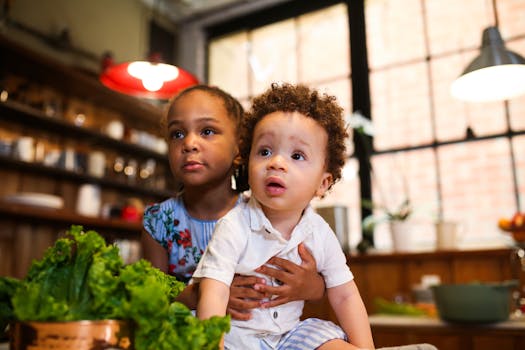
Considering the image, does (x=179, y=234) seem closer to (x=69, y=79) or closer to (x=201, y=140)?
(x=201, y=140)

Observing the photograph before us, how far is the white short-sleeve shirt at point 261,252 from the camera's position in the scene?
3.10ft

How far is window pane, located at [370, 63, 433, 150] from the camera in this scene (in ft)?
13.7

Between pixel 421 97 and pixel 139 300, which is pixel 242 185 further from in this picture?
pixel 421 97

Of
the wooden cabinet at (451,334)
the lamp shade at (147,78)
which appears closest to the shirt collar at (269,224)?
the wooden cabinet at (451,334)

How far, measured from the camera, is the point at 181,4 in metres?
5.38

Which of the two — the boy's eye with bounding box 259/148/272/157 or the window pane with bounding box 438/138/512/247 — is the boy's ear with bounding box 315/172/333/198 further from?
the window pane with bounding box 438/138/512/247

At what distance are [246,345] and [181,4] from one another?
4988 millimetres

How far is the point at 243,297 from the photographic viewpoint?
99 centimetres

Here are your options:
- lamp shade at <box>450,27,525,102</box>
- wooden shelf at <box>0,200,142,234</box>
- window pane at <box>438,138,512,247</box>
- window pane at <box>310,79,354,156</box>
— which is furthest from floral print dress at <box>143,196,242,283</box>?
window pane at <box>310,79,354,156</box>

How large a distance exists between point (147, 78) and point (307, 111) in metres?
1.42

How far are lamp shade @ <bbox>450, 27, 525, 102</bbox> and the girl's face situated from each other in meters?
1.31

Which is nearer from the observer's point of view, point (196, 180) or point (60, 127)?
point (196, 180)

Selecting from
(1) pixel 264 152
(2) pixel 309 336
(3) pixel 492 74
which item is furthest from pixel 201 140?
(3) pixel 492 74

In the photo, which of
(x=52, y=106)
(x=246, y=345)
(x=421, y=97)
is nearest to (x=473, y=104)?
(x=421, y=97)
